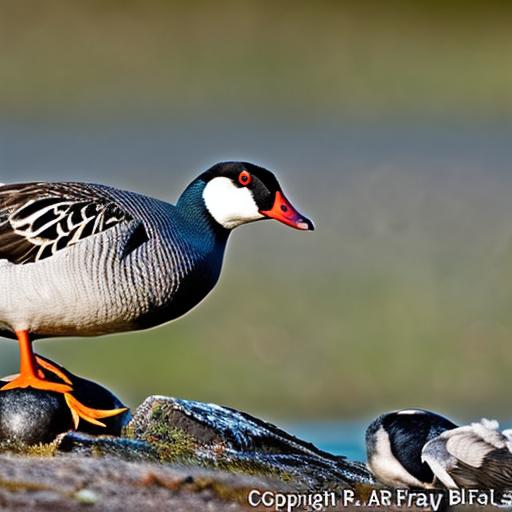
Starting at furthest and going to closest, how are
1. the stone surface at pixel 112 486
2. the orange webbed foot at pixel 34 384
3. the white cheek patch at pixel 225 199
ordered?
the white cheek patch at pixel 225 199, the orange webbed foot at pixel 34 384, the stone surface at pixel 112 486

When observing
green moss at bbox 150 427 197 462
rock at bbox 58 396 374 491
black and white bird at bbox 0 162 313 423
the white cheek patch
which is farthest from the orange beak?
green moss at bbox 150 427 197 462

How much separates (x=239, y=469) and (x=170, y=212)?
1536mm

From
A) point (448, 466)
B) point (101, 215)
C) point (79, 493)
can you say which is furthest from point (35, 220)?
point (448, 466)

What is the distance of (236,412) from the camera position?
271 inches

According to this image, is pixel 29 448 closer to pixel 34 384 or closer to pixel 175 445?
pixel 34 384

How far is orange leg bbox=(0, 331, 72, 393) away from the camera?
19.6ft

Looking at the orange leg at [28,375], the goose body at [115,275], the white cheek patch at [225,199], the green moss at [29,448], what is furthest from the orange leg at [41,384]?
the white cheek patch at [225,199]

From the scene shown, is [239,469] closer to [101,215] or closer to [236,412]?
[236,412]

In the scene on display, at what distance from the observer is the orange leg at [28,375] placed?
5.99m

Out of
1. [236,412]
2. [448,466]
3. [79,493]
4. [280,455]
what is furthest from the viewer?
[236,412]

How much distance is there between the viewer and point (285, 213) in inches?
264

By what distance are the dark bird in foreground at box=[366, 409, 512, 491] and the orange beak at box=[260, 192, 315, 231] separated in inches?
48.0

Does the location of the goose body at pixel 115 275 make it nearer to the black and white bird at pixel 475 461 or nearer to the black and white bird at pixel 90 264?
the black and white bird at pixel 90 264

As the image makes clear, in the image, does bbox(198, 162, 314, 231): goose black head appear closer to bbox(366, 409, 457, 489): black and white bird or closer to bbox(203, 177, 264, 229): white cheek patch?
bbox(203, 177, 264, 229): white cheek patch
